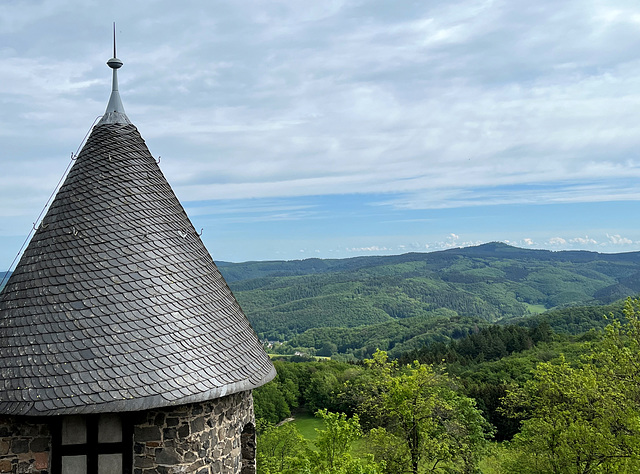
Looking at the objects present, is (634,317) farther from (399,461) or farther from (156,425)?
(156,425)

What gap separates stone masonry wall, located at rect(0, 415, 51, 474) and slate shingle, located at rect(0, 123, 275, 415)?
448mm

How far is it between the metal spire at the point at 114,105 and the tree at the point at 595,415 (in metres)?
13.6

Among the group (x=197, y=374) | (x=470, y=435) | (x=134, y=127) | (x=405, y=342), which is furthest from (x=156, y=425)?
(x=405, y=342)

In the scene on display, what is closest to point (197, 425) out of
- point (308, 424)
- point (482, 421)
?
point (482, 421)

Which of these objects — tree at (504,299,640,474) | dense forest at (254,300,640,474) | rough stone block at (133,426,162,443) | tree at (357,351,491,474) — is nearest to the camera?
rough stone block at (133,426,162,443)

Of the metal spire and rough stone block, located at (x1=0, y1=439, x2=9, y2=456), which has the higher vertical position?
the metal spire

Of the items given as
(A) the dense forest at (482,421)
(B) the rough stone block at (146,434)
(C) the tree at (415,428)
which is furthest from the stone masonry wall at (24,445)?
(C) the tree at (415,428)

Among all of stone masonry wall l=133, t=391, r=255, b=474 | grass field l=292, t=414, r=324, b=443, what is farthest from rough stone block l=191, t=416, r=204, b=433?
grass field l=292, t=414, r=324, b=443

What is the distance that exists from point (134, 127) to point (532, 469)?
19.5 metres

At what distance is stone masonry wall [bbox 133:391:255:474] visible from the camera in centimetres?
622

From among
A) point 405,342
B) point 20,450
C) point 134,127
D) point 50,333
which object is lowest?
point 405,342

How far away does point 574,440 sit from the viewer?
17031mm

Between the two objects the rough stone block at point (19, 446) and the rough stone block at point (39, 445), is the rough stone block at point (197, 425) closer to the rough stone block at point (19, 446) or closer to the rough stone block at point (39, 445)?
the rough stone block at point (39, 445)

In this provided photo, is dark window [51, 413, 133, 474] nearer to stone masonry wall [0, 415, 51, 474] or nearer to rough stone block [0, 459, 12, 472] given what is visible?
stone masonry wall [0, 415, 51, 474]
